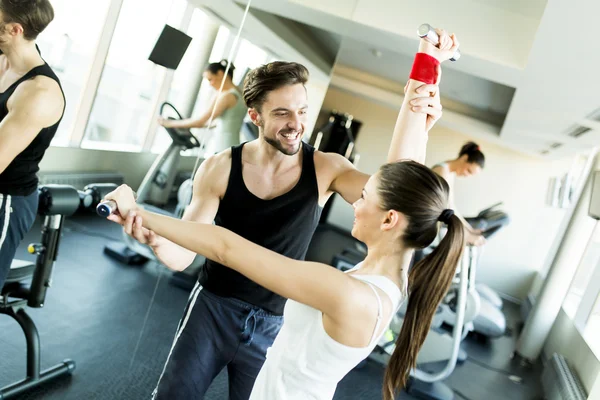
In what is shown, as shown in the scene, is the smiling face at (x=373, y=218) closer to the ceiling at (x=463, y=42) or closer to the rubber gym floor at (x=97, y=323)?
the ceiling at (x=463, y=42)

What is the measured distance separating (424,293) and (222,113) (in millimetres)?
1240

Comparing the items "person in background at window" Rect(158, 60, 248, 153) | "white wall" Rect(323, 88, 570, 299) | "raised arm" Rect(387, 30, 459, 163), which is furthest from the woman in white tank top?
"white wall" Rect(323, 88, 570, 299)

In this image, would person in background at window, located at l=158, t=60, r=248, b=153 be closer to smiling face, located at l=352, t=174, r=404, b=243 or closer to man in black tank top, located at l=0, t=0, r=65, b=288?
man in black tank top, located at l=0, t=0, r=65, b=288

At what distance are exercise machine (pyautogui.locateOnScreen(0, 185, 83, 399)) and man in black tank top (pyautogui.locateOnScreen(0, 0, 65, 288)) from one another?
0.23m

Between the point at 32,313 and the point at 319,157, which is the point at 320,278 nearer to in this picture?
the point at 319,157

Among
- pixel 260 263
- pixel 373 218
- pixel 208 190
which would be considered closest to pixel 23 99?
pixel 208 190

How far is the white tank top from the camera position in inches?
46.3

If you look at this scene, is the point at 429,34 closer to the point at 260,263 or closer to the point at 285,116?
the point at 285,116

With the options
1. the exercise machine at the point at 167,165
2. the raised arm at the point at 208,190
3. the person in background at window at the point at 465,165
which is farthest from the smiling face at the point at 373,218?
the person in background at window at the point at 465,165

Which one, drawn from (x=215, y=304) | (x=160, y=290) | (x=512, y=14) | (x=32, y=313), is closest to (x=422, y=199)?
(x=215, y=304)

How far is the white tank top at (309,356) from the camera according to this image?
118 centimetres

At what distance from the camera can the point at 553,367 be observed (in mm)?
4680

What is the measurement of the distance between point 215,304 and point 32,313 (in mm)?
1190

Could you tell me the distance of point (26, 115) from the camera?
161cm
